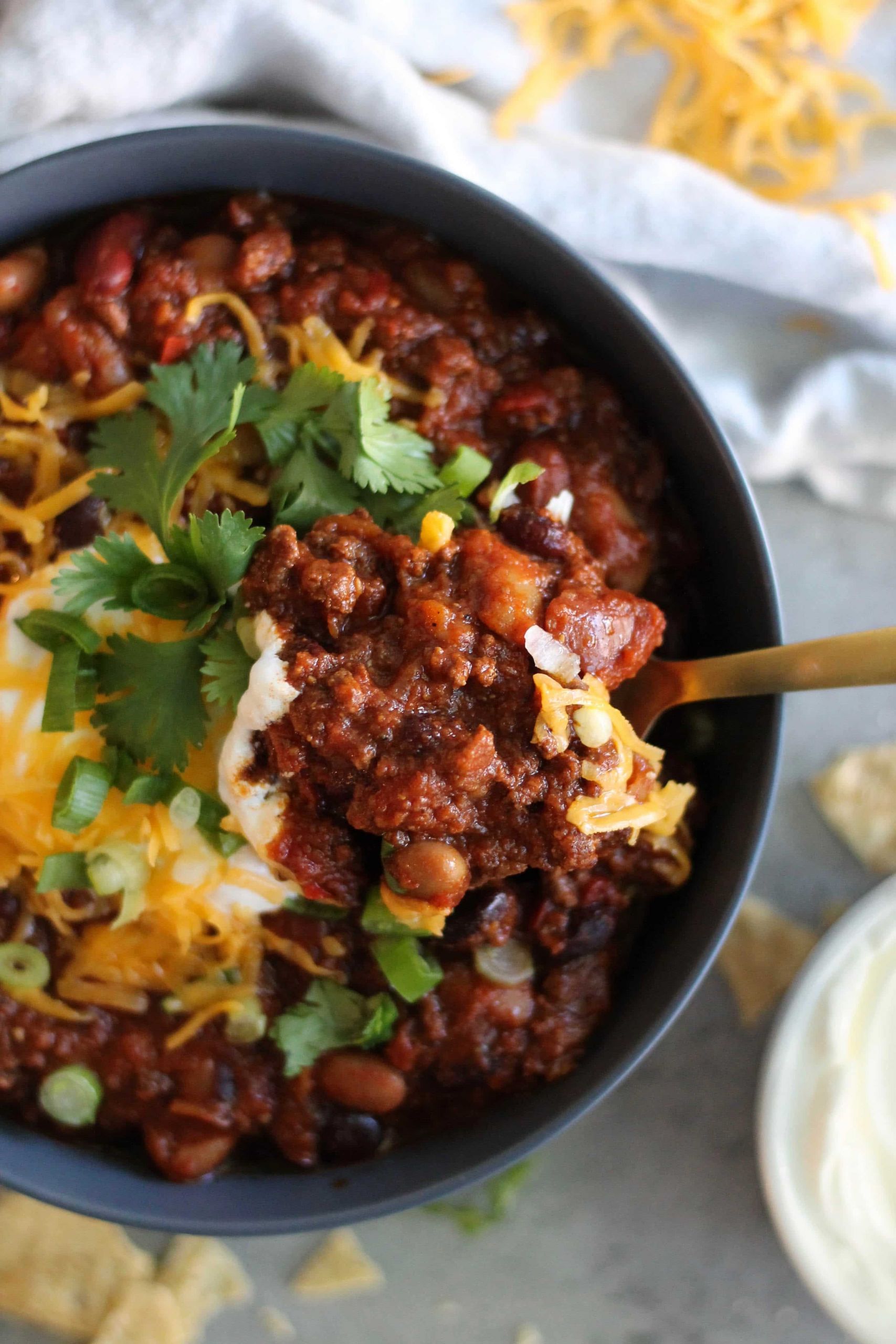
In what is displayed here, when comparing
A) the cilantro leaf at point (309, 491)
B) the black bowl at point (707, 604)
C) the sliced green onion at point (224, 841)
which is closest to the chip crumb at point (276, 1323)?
the black bowl at point (707, 604)

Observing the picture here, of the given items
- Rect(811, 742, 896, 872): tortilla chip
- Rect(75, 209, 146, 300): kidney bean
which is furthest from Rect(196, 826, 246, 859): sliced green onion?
Rect(811, 742, 896, 872): tortilla chip

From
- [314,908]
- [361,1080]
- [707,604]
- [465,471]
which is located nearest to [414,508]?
[465,471]

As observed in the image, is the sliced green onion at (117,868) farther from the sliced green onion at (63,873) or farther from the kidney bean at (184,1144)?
the kidney bean at (184,1144)

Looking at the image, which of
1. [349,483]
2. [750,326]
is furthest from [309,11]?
[750,326]

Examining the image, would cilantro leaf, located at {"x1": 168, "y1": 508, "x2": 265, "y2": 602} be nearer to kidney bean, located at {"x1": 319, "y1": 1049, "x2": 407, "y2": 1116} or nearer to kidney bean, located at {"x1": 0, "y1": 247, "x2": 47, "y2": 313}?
kidney bean, located at {"x1": 0, "y1": 247, "x2": 47, "y2": 313}

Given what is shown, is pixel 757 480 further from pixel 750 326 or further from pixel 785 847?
pixel 785 847

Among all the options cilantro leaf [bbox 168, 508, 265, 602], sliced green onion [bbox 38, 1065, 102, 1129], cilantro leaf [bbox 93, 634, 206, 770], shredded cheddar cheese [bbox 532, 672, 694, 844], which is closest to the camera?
shredded cheddar cheese [bbox 532, 672, 694, 844]
